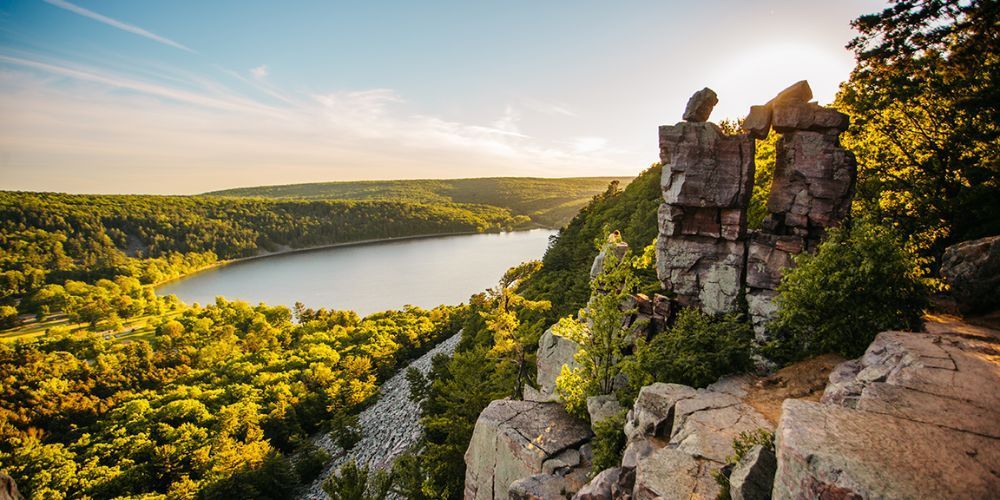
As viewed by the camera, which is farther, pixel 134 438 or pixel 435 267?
pixel 435 267

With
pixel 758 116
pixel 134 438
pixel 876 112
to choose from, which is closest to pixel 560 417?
pixel 758 116

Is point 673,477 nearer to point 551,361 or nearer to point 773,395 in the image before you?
point 773,395

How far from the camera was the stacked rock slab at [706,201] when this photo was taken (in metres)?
13.9

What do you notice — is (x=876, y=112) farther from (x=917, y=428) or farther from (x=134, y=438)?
(x=134, y=438)

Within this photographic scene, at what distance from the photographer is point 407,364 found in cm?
4778

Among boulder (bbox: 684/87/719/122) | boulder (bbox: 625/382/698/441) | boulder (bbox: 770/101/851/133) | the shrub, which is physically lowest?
boulder (bbox: 625/382/698/441)

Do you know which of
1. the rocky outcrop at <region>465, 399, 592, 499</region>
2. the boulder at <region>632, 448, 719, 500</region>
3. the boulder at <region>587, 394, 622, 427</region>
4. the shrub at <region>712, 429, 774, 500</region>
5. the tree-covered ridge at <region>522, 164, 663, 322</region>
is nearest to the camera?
the shrub at <region>712, 429, 774, 500</region>

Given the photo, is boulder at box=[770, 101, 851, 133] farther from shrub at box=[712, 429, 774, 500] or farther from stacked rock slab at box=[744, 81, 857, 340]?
shrub at box=[712, 429, 774, 500]

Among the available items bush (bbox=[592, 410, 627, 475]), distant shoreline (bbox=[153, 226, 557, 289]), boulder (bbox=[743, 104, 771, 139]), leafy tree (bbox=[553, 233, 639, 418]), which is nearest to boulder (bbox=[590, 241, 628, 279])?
leafy tree (bbox=[553, 233, 639, 418])

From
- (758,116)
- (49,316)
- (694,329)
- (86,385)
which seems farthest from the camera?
(49,316)

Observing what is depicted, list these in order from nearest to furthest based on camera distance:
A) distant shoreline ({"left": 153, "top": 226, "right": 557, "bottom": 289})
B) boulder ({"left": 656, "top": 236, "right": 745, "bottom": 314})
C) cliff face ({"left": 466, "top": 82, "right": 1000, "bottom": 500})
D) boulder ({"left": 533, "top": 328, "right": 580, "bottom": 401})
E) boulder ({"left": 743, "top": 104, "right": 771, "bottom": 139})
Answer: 1. cliff face ({"left": 466, "top": 82, "right": 1000, "bottom": 500})
2. boulder ({"left": 743, "top": 104, "right": 771, "bottom": 139})
3. boulder ({"left": 656, "top": 236, "right": 745, "bottom": 314})
4. boulder ({"left": 533, "top": 328, "right": 580, "bottom": 401})
5. distant shoreline ({"left": 153, "top": 226, "right": 557, "bottom": 289})

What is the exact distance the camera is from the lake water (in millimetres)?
75500

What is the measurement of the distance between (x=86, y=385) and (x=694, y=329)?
5190 cm

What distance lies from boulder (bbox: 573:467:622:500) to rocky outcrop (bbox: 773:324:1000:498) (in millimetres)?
3503
